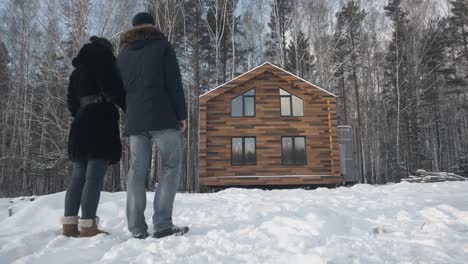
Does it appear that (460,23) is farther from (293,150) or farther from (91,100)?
(91,100)

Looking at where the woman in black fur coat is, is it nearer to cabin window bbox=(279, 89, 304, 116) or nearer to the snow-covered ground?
the snow-covered ground

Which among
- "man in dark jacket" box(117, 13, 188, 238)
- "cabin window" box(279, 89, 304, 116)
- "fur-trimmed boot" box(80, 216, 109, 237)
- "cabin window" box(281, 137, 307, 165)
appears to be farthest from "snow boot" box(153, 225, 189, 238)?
"cabin window" box(279, 89, 304, 116)

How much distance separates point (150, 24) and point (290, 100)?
11.8 meters

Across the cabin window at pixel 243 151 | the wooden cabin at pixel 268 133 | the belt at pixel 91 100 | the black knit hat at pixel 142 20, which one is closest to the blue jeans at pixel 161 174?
the belt at pixel 91 100

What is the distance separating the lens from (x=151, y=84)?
9.07 ft

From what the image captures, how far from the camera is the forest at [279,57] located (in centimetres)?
1889

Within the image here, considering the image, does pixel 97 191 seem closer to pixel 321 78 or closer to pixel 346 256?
pixel 346 256

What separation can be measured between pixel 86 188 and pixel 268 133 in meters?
11.3

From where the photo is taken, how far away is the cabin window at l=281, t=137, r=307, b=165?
13.6 m

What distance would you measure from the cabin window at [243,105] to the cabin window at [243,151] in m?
1.12

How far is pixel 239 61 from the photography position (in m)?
24.4

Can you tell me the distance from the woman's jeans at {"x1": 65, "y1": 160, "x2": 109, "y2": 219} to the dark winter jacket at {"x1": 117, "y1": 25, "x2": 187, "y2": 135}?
1.47 feet

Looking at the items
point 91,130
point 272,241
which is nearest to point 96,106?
point 91,130

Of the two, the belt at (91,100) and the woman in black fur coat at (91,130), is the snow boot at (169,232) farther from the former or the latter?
the belt at (91,100)
